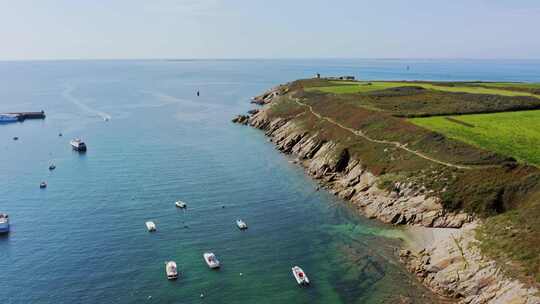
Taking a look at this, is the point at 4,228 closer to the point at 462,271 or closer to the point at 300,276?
the point at 300,276

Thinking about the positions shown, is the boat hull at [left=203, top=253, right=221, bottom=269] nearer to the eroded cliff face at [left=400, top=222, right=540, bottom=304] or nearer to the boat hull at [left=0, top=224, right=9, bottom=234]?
the eroded cliff face at [left=400, top=222, right=540, bottom=304]

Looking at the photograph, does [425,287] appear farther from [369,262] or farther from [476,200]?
[476,200]

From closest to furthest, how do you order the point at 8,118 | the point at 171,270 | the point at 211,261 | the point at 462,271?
the point at 462,271 < the point at 171,270 < the point at 211,261 < the point at 8,118

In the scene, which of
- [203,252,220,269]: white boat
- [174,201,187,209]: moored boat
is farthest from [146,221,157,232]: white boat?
[203,252,220,269]: white boat

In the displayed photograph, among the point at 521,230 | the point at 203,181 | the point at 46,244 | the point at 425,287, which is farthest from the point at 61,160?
the point at 521,230

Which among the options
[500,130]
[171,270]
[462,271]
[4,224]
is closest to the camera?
[462,271]

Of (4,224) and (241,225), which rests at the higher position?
(241,225)

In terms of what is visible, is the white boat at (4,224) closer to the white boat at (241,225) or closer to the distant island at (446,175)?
the white boat at (241,225)

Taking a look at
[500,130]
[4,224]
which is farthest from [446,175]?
[4,224]

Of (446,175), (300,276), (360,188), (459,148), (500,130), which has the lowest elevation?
(300,276)
